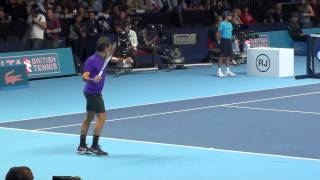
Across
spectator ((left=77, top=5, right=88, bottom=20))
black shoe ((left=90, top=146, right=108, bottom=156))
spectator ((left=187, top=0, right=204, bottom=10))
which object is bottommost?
black shoe ((left=90, top=146, right=108, bottom=156))

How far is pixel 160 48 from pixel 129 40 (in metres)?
1.88

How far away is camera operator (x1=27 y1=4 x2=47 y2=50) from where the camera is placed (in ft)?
85.6

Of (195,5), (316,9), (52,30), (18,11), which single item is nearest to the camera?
(52,30)

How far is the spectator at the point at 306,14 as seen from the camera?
114ft

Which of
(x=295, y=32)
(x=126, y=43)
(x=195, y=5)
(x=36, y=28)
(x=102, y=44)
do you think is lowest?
(x=295, y=32)

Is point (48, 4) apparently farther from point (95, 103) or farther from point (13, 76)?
point (95, 103)

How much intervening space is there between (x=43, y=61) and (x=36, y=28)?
122cm

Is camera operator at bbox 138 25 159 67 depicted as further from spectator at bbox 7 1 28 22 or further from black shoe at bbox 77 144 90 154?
black shoe at bbox 77 144 90 154

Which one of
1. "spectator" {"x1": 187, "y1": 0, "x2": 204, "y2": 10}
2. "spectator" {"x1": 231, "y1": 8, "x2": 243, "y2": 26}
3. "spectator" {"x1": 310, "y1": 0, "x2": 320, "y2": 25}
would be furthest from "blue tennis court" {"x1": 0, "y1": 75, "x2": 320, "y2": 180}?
"spectator" {"x1": 310, "y1": 0, "x2": 320, "y2": 25}

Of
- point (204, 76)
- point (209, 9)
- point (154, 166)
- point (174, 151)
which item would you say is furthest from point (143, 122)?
point (209, 9)

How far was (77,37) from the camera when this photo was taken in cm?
2731

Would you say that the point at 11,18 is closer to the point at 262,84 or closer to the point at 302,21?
the point at 262,84

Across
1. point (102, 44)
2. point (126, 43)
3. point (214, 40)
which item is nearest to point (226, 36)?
point (126, 43)

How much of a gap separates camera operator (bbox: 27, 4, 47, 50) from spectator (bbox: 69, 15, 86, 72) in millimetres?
1232
